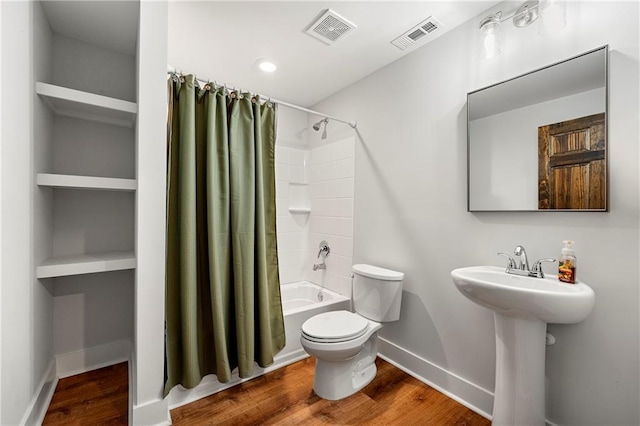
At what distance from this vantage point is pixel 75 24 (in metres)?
1.77

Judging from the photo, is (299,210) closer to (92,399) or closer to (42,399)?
(92,399)

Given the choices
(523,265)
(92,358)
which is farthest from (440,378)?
(92,358)

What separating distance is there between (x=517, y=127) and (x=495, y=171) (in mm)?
254

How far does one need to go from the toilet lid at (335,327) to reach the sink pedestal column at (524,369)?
78cm

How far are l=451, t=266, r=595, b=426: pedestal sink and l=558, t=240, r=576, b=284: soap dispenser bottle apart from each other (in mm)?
30

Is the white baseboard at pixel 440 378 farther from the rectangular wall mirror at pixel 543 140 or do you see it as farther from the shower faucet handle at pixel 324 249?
the rectangular wall mirror at pixel 543 140

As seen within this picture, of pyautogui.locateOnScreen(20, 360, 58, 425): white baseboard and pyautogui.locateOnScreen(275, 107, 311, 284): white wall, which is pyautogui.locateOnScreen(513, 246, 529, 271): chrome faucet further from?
pyautogui.locateOnScreen(20, 360, 58, 425): white baseboard

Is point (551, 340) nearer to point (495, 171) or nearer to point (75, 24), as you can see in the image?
point (495, 171)

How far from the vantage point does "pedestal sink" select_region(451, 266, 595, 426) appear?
120cm

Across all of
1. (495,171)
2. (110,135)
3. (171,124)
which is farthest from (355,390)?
(110,135)

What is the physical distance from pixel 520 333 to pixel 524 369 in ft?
0.57

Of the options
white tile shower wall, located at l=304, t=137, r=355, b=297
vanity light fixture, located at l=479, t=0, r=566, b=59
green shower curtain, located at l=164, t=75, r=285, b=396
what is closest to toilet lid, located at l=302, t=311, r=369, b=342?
green shower curtain, located at l=164, t=75, r=285, b=396

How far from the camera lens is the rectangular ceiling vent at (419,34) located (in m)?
1.79

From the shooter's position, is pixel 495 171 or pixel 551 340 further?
pixel 495 171
